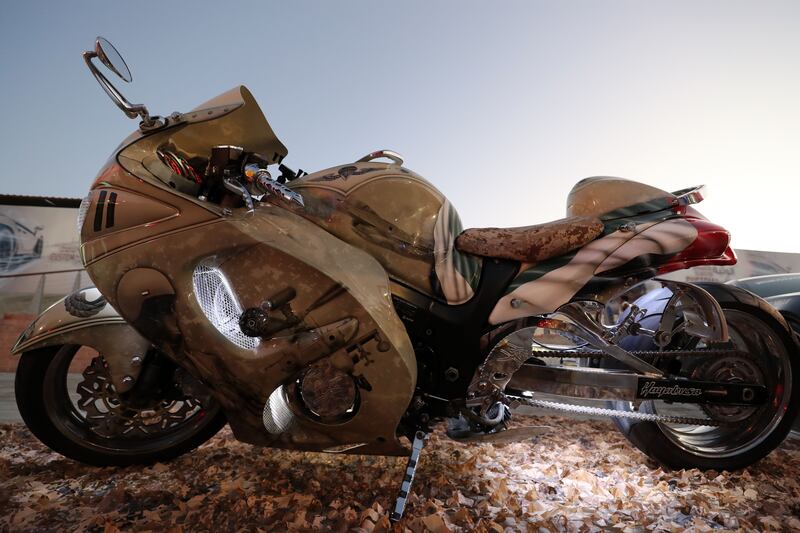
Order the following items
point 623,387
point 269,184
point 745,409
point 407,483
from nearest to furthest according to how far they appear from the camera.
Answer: point 269,184, point 407,483, point 623,387, point 745,409

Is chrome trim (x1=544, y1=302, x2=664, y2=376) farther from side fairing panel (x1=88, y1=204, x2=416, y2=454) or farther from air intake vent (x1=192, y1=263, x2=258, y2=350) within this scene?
air intake vent (x1=192, y1=263, x2=258, y2=350)

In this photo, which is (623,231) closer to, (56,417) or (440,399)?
(440,399)

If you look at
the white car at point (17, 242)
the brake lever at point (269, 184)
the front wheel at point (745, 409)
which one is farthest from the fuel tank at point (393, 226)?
the white car at point (17, 242)

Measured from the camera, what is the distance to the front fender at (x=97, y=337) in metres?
1.60

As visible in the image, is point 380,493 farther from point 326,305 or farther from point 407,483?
point 326,305

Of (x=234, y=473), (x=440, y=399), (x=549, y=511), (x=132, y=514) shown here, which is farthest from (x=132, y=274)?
(x=549, y=511)

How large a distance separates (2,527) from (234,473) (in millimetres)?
680

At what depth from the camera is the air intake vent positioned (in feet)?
4.42

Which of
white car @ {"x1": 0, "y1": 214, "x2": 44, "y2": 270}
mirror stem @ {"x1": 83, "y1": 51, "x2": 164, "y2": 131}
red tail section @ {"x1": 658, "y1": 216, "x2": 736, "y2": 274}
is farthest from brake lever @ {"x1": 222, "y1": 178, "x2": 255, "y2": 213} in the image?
white car @ {"x1": 0, "y1": 214, "x2": 44, "y2": 270}

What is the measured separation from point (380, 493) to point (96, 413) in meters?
1.14

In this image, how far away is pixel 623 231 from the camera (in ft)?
4.99

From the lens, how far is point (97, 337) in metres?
1.62

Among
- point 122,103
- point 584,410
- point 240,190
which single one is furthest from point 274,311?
point 584,410

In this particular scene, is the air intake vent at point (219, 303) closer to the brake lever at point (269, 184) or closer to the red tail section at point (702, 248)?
the brake lever at point (269, 184)
